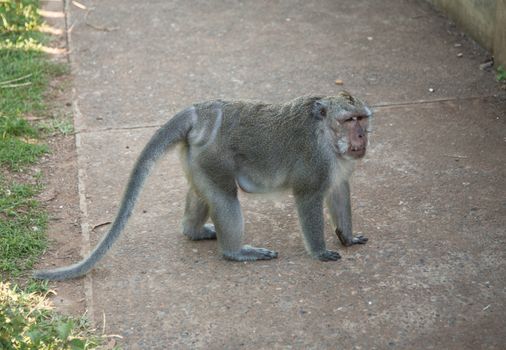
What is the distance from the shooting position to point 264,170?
5684 millimetres

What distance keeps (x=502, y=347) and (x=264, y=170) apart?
194 centimetres

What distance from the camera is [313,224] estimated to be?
5598 mm

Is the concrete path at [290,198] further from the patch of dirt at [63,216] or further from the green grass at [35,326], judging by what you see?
Answer: the green grass at [35,326]

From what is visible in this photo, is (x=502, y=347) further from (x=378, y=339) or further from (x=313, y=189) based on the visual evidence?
(x=313, y=189)

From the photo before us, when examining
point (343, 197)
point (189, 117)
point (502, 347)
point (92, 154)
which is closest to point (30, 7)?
point (92, 154)

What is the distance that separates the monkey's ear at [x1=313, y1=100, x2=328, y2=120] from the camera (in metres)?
5.50

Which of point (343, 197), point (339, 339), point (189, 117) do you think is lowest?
point (339, 339)

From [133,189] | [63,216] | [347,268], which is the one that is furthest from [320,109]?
[63,216]

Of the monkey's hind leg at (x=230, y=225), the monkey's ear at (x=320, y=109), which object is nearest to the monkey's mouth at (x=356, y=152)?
the monkey's ear at (x=320, y=109)

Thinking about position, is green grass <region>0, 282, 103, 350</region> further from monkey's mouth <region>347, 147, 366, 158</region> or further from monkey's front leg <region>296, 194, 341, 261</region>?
monkey's mouth <region>347, 147, 366, 158</region>

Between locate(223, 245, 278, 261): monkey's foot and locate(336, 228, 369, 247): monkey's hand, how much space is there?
49 cm

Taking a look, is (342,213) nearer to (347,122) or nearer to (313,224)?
(313,224)

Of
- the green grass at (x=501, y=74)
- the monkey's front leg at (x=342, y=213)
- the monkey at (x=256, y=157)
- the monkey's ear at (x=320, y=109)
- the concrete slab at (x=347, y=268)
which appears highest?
the monkey's ear at (x=320, y=109)

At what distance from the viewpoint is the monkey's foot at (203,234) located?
6.04 m
